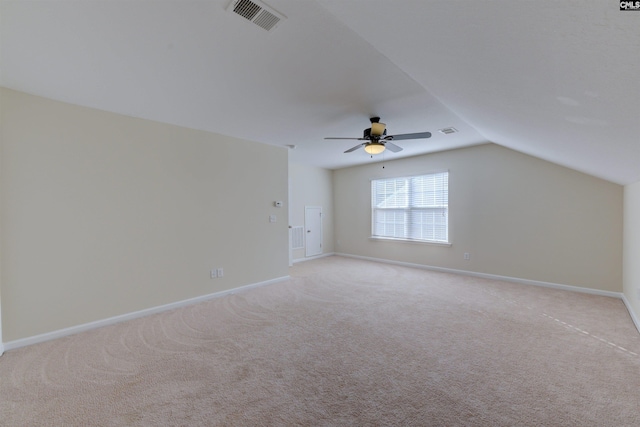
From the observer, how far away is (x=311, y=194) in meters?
6.87

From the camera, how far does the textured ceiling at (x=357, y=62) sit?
1141 millimetres

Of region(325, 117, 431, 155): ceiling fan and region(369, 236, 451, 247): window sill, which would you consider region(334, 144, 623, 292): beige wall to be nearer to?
region(369, 236, 451, 247): window sill

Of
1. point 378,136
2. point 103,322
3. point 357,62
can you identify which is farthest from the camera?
point 378,136

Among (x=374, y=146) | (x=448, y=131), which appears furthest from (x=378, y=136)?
(x=448, y=131)

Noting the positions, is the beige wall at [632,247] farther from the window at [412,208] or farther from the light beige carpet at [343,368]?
the window at [412,208]

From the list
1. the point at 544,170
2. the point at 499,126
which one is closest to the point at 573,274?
the point at 544,170

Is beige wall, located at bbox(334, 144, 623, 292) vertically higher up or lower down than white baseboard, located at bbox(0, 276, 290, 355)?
higher up

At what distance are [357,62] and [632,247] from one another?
13.2ft

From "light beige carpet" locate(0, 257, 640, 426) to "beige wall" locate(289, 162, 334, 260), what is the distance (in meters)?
3.22

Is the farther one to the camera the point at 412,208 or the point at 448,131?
the point at 412,208

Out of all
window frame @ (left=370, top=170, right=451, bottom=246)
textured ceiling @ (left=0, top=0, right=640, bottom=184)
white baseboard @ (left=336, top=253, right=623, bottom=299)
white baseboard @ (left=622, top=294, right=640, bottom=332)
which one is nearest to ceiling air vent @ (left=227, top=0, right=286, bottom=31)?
textured ceiling @ (left=0, top=0, right=640, bottom=184)

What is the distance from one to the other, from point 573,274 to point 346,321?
3884 millimetres

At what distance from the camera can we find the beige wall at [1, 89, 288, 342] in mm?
2545

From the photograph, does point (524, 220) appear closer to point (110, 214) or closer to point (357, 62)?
point (357, 62)
